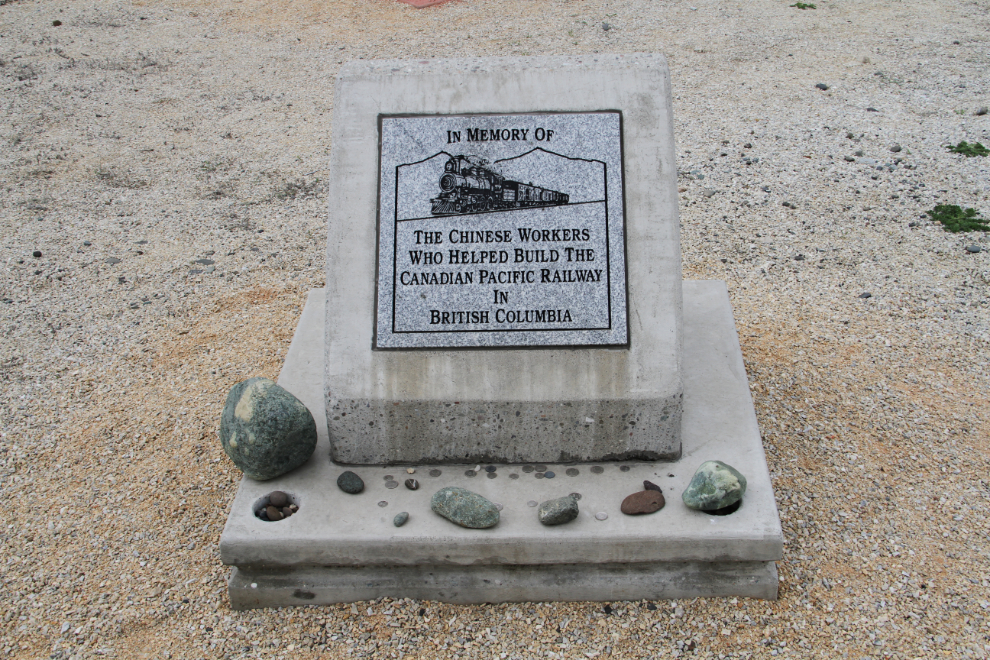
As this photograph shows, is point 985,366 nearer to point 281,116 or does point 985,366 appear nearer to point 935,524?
point 935,524

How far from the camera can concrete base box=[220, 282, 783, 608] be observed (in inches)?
128

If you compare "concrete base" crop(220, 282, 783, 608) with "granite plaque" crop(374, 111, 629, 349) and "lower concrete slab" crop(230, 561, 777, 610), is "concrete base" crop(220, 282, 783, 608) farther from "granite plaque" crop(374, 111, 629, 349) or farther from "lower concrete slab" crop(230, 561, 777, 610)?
"granite plaque" crop(374, 111, 629, 349)

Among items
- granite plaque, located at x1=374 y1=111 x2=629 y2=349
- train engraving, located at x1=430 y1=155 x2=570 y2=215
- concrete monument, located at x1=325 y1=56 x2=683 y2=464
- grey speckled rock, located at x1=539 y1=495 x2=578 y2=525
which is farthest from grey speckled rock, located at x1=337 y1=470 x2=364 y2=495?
train engraving, located at x1=430 y1=155 x2=570 y2=215

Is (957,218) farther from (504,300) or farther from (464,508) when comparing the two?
(464,508)

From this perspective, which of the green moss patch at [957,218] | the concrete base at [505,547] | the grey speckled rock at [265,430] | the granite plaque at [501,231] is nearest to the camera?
the concrete base at [505,547]

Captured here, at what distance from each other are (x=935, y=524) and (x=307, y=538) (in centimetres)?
268

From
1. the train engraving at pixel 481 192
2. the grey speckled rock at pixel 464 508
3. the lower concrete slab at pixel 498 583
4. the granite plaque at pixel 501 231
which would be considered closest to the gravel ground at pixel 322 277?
the lower concrete slab at pixel 498 583

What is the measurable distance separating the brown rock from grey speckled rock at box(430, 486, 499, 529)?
0.53 metres

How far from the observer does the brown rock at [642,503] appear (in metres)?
3.35

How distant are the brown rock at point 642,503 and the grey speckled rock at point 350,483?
1092 millimetres

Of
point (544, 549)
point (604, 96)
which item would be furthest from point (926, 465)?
point (604, 96)

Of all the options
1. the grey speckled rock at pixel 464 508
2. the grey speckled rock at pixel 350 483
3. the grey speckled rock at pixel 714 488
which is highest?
the grey speckled rock at pixel 714 488

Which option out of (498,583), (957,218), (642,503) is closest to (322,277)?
(498,583)

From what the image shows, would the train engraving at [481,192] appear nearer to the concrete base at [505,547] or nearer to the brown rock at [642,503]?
the concrete base at [505,547]
